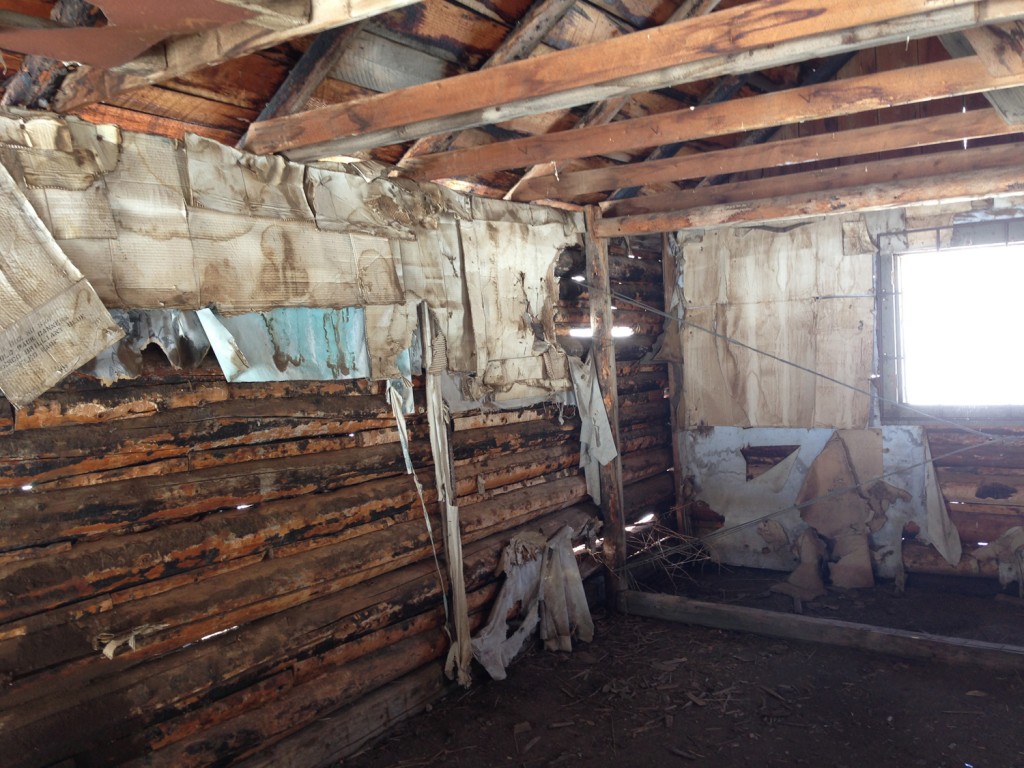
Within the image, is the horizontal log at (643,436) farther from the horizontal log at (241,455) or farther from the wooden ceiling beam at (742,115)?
the wooden ceiling beam at (742,115)

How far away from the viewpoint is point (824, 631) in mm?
5379

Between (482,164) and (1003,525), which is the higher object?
(482,164)

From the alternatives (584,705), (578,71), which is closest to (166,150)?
(578,71)

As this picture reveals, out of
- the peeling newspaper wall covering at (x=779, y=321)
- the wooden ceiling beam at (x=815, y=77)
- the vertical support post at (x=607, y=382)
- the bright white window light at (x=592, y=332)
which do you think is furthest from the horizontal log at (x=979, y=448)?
the wooden ceiling beam at (x=815, y=77)

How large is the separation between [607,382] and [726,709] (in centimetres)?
270

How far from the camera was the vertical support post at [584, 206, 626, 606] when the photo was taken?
20.5 feet

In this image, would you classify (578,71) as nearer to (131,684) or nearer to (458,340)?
(458,340)

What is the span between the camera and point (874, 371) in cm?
676

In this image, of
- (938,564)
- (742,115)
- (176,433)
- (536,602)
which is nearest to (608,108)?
(742,115)

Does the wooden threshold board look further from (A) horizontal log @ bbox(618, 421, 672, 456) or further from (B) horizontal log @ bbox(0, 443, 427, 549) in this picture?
(B) horizontal log @ bbox(0, 443, 427, 549)

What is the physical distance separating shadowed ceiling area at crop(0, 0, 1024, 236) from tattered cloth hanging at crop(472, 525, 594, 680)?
2.62 metres

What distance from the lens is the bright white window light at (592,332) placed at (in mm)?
6633

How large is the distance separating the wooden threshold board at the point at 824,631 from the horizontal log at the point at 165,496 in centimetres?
285

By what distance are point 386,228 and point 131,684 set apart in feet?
8.71
